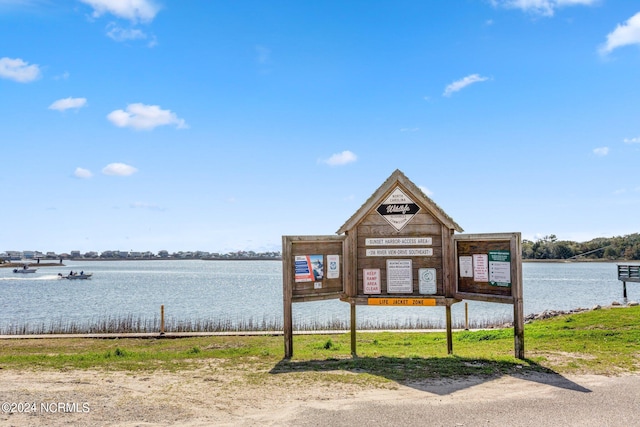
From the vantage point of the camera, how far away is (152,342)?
20656 millimetres

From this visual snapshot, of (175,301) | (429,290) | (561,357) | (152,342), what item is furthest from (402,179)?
(175,301)

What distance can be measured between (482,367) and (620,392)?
2.72 metres

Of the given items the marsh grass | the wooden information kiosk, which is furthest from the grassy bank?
the marsh grass

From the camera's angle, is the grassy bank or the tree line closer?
the grassy bank

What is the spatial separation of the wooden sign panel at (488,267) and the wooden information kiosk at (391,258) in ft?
0.09

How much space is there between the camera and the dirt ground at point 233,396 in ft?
25.0

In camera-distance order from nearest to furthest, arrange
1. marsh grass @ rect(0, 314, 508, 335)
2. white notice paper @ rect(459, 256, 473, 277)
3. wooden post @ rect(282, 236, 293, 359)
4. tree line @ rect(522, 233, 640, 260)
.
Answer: white notice paper @ rect(459, 256, 473, 277), wooden post @ rect(282, 236, 293, 359), marsh grass @ rect(0, 314, 508, 335), tree line @ rect(522, 233, 640, 260)

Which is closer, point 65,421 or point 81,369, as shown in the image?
point 65,421

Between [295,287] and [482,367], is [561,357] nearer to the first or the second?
[482,367]

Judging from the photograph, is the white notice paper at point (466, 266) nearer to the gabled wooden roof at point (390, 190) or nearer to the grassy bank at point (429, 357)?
the gabled wooden roof at point (390, 190)

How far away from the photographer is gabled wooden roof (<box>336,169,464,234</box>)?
42.2ft

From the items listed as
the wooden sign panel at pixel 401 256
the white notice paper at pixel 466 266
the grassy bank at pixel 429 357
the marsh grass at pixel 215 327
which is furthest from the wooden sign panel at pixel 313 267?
the marsh grass at pixel 215 327

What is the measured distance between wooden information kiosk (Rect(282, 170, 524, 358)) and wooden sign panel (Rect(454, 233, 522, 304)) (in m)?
0.03

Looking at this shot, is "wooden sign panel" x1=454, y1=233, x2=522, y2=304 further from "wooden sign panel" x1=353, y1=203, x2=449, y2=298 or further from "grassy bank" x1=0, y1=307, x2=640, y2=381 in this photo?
"grassy bank" x1=0, y1=307, x2=640, y2=381
